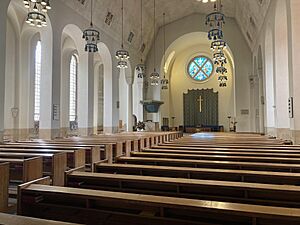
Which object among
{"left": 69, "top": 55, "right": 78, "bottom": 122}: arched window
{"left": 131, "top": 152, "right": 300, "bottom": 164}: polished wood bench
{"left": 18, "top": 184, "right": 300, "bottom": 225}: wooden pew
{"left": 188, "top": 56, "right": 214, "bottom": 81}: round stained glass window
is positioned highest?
{"left": 188, "top": 56, "right": 214, "bottom": 81}: round stained glass window

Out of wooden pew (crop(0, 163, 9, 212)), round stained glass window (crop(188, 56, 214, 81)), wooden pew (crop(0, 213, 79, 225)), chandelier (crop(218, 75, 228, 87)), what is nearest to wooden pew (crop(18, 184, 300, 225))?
wooden pew (crop(0, 163, 9, 212))

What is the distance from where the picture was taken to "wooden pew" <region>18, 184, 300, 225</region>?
1.38 m

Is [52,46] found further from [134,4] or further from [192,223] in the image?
[192,223]

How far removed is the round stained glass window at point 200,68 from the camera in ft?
60.2

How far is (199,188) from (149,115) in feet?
45.9

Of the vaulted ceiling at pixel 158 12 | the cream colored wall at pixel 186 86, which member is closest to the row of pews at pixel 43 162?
the vaulted ceiling at pixel 158 12

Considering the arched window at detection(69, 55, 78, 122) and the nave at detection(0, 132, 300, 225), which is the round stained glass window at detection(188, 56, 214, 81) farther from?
the nave at detection(0, 132, 300, 225)

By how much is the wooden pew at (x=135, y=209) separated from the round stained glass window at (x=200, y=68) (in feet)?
57.3

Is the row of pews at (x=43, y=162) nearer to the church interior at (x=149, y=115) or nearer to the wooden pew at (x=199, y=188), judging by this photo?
the church interior at (x=149, y=115)

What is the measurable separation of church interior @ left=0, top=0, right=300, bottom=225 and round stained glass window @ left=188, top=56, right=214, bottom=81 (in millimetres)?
72

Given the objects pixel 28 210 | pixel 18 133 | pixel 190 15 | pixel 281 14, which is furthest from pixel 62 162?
pixel 190 15

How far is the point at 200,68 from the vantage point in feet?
61.0

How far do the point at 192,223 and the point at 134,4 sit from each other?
1154cm

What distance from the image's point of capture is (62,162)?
8.91ft
